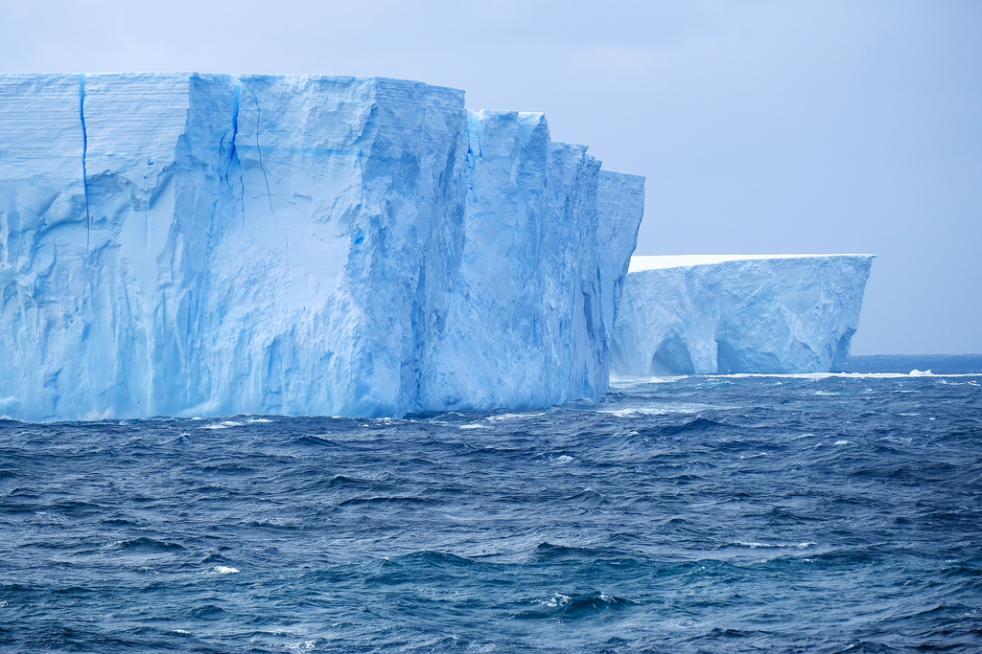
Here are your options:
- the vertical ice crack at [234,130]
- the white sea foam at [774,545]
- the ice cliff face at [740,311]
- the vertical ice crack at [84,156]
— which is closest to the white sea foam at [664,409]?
the vertical ice crack at [234,130]

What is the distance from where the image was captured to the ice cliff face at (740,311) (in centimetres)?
3622

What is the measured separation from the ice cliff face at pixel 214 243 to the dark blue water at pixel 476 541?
1.02 metres

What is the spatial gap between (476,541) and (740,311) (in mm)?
27692

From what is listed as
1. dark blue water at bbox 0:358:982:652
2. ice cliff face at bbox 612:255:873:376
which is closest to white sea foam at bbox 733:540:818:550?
dark blue water at bbox 0:358:982:652

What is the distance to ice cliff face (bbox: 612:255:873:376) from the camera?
119 feet

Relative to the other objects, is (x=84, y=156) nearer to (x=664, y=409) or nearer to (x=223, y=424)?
(x=223, y=424)

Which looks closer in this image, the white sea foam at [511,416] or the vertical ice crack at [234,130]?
the vertical ice crack at [234,130]

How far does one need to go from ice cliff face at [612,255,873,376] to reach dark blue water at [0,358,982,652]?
17.8 meters

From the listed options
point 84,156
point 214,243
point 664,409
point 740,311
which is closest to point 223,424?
point 214,243

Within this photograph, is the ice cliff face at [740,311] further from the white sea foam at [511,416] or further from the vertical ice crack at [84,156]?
the vertical ice crack at [84,156]

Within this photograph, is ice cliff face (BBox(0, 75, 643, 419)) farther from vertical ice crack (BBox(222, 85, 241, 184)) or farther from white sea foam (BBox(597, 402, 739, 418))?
white sea foam (BBox(597, 402, 739, 418))

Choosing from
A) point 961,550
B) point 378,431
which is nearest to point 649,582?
point 961,550

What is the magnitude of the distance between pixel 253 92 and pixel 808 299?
2150cm

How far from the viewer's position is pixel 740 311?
37.1m
